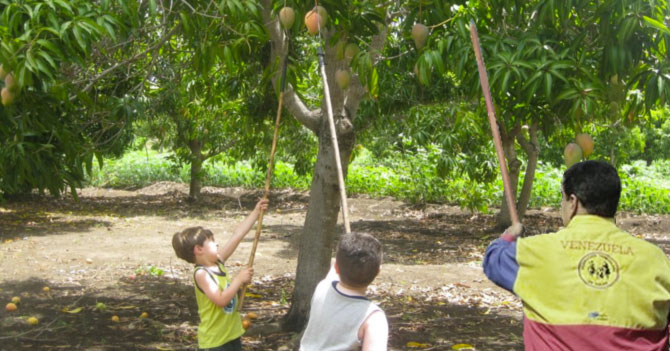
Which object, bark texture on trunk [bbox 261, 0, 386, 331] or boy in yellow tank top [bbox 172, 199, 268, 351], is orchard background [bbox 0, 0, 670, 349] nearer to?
bark texture on trunk [bbox 261, 0, 386, 331]

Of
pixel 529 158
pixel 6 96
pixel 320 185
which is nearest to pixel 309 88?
pixel 529 158

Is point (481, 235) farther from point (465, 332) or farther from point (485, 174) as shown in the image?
point (465, 332)

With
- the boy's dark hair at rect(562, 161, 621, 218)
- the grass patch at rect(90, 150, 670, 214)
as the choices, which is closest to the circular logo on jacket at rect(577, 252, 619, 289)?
the boy's dark hair at rect(562, 161, 621, 218)

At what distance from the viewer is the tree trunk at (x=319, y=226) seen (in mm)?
5086

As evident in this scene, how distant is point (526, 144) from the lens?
11078 millimetres

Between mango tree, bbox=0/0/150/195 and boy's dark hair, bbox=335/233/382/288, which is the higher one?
mango tree, bbox=0/0/150/195

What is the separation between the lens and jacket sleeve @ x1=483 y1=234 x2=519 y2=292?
207cm

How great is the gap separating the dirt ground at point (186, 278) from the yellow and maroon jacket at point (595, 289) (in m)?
3.19

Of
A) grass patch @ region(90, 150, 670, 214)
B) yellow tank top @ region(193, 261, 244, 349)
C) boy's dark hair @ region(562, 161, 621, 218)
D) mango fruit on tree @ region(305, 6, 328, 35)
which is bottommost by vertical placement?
grass patch @ region(90, 150, 670, 214)

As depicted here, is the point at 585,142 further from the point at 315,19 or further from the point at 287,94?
the point at 287,94

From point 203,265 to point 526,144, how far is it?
28.3ft

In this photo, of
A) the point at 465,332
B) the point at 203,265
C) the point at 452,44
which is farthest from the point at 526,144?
the point at 203,265

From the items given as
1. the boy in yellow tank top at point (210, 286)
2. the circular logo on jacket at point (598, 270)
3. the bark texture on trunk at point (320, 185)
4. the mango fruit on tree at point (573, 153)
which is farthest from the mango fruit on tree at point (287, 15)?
the circular logo on jacket at point (598, 270)

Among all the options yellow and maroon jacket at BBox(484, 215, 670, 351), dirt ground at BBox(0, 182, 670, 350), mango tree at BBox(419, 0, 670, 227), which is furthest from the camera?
dirt ground at BBox(0, 182, 670, 350)
